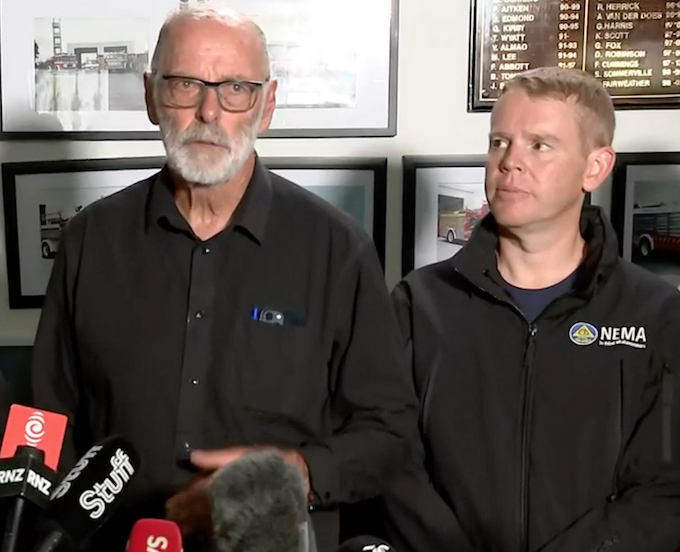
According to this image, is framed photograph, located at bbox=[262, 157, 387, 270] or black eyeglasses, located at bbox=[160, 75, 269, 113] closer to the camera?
black eyeglasses, located at bbox=[160, 75, 269, 113]

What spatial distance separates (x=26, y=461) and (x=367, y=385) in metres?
0.55

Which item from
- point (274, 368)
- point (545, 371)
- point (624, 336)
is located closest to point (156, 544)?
point (274, 368)

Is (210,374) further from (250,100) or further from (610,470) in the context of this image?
(610,470)

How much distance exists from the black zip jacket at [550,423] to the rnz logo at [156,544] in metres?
0.64

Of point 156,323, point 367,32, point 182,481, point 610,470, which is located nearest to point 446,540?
point 610,470

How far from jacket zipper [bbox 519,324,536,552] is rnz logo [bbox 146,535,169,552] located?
2.31 ft

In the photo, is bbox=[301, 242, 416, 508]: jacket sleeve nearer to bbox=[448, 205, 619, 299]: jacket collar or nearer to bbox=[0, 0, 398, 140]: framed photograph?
bbox=[448, 205, 619, 299]: jacket collar

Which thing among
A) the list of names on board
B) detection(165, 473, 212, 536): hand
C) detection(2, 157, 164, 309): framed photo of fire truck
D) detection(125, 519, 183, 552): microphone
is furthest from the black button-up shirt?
the list of names on board

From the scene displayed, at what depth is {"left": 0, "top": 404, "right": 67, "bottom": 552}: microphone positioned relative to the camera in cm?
91

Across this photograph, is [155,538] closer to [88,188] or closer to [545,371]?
[545,371]

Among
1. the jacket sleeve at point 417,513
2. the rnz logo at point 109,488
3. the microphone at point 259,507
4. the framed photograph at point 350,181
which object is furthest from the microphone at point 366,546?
the framed photograph at point 350,181

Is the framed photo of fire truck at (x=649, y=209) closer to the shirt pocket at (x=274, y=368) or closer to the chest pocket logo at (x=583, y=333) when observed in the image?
the chest pocket logo at (x=583, y=333)

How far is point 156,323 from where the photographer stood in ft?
4.40

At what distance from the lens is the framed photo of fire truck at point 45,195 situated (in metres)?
1.95
